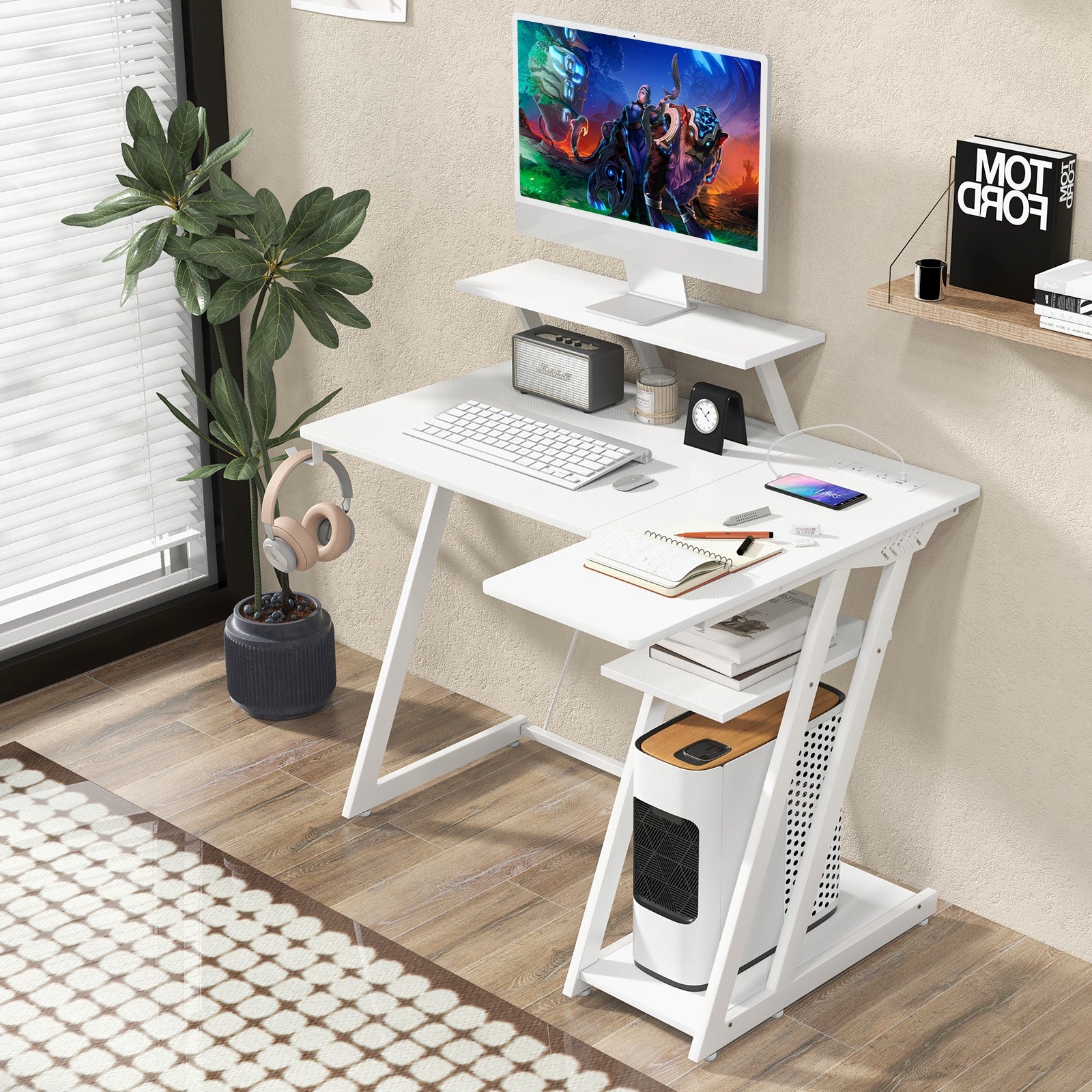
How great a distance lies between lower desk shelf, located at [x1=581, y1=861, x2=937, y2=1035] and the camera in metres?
2.80

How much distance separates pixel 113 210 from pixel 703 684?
164cm

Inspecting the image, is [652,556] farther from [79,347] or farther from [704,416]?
[79,347]

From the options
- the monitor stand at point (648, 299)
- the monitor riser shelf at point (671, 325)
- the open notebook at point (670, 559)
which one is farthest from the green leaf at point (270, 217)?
the open notebook at point (670, 559)

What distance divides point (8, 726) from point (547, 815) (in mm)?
1314

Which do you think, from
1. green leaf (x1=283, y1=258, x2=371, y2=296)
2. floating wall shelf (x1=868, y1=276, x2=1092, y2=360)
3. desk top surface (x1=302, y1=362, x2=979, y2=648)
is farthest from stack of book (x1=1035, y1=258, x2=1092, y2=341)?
green leaf (x1=283, y1=258, x2=371, y2=296)

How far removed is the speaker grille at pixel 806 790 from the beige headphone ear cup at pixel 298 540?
1303mm

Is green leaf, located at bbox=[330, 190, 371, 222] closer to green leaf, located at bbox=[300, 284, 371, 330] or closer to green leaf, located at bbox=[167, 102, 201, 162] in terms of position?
green leaf, located at bbox=[300, 284, 371, 330]

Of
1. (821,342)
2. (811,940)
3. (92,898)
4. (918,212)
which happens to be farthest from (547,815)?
(918,212)

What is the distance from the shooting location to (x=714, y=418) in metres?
2.99

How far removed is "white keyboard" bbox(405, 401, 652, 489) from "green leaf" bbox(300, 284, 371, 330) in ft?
1.38

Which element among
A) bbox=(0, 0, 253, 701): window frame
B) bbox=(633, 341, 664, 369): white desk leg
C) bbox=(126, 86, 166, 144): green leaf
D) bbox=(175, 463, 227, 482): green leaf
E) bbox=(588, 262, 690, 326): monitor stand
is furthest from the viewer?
bbox=(0, 0, 253, 701): window frame

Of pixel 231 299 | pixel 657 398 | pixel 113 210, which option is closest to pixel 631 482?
pixel 657 398

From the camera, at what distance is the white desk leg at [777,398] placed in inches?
118

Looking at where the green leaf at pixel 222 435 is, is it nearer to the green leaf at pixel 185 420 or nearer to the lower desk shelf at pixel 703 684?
the green leaf at pixel 185 420
